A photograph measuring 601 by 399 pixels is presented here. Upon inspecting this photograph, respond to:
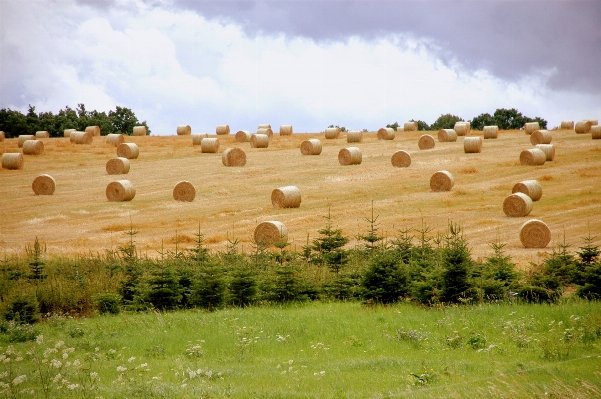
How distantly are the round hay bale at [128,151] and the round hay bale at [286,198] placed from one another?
80.3 feet

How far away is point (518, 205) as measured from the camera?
3872cm

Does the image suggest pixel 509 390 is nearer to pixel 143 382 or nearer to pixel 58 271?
pixel 143 382

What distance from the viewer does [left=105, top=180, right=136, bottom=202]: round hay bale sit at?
1828 inches

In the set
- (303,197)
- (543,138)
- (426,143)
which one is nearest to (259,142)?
(426,143)

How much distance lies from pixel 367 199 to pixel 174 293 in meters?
25.6

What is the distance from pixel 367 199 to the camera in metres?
45.4

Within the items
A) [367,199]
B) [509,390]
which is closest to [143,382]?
[509,390]

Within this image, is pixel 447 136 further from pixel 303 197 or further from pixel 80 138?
pixel 80 138

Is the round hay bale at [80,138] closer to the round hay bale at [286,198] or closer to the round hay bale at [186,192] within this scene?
the round hay bale at [186,192]

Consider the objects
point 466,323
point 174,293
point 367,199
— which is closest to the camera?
point 466,323

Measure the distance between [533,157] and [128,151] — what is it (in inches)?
1277

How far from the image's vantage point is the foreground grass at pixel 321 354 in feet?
38.1

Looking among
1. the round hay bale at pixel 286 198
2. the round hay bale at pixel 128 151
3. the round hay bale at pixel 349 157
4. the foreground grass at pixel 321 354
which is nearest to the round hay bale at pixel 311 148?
the round hay bale at pixel 349 157

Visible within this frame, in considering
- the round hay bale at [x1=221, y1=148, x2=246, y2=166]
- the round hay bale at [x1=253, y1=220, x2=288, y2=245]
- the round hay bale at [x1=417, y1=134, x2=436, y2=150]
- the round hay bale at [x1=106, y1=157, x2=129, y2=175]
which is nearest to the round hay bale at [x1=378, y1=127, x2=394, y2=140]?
the round hay bale at [x1=417, y1=134, x2=436, y2=150]
